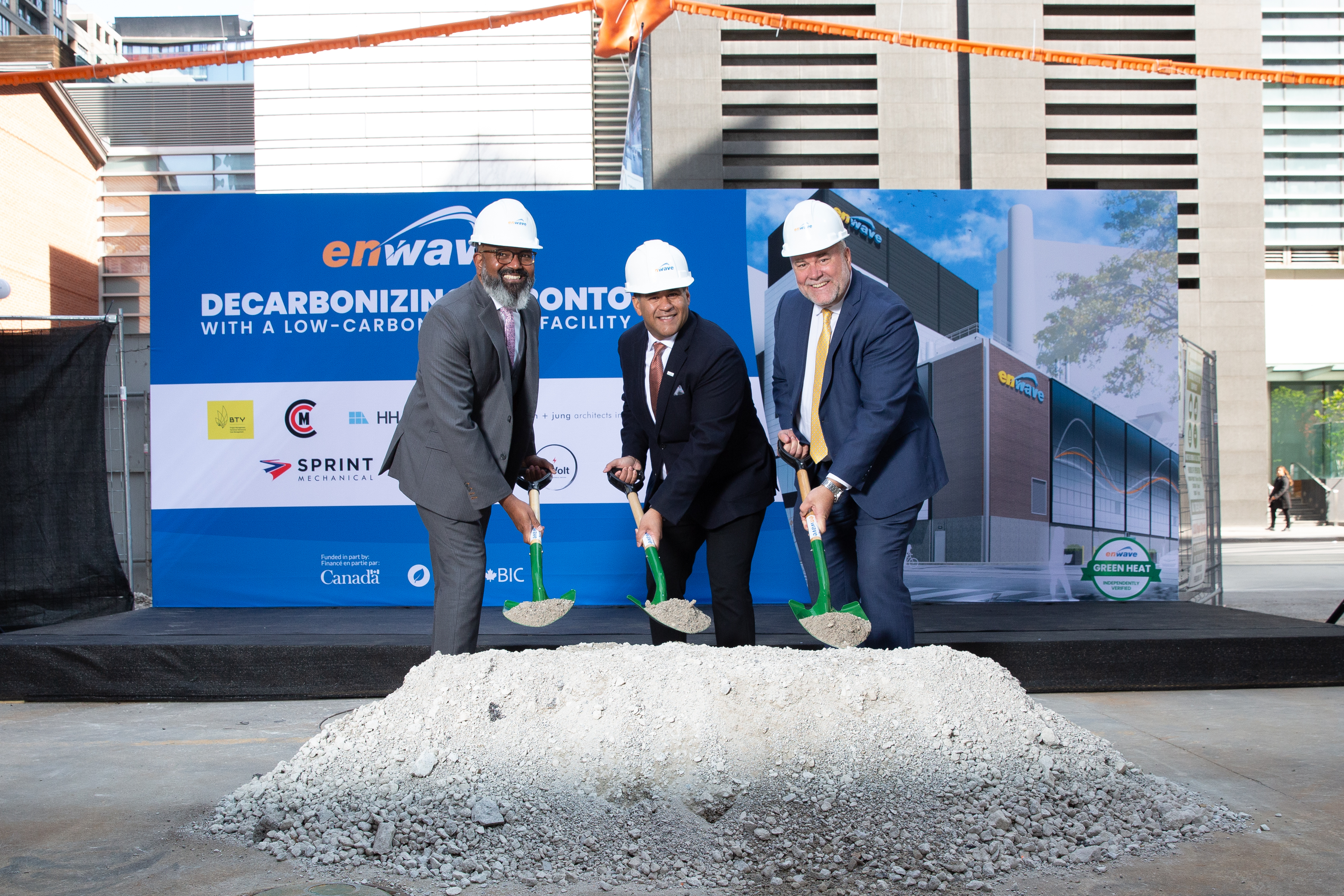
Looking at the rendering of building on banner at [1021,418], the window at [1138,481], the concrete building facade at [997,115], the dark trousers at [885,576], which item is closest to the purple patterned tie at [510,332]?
the dark trousers at [885,576]

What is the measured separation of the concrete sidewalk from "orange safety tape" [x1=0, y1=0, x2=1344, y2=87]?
4646 millimetres

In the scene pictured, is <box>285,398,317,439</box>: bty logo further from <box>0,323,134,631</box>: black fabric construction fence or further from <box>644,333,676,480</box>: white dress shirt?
<box>644,333,676,480</box>: white dress shirt

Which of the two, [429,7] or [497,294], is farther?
[429,7]

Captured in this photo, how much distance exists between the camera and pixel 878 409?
11.8 ft

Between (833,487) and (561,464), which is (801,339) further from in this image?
(561,464)

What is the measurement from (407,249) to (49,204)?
19253 mm

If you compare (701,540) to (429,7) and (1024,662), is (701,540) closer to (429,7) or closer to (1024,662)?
(1024,662)

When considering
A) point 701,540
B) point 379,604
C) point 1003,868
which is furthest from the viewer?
point 379,604

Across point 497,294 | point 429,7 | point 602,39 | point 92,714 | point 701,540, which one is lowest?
point 92,714

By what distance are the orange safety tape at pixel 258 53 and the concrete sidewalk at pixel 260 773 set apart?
15.7ft

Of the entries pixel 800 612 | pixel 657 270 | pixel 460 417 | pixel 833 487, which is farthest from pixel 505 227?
pixel 800 612

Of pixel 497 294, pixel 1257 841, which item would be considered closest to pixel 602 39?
pixel 497 294

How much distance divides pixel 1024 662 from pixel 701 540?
5.34 feet

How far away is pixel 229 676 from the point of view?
4430mm
